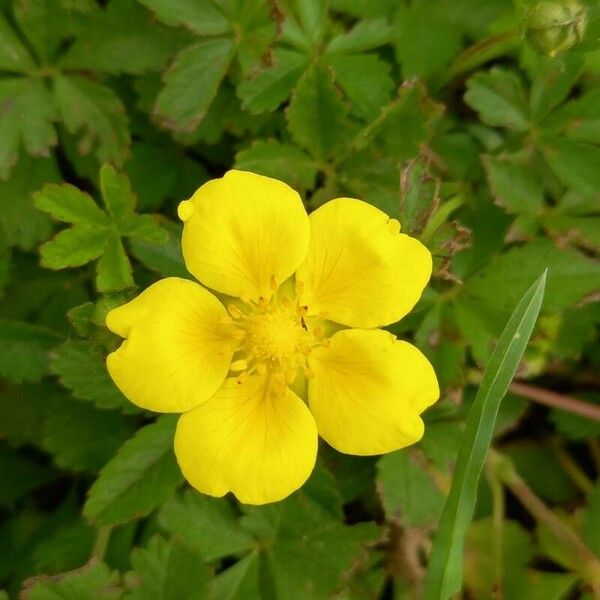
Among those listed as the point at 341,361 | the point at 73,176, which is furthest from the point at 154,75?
the point at 341,361

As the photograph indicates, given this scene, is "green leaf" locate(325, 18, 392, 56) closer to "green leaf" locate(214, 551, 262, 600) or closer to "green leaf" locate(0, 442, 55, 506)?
"green leaf" locate(214, 551, 262, 600)

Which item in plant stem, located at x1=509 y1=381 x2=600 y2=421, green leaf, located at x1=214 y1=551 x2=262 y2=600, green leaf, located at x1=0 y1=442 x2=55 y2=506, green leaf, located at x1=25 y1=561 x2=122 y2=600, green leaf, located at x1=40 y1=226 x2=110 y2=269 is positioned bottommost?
green leaf, located at x1=0 y1=442 x2=55 y2=506

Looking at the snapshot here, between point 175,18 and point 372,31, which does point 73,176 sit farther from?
point 372,31

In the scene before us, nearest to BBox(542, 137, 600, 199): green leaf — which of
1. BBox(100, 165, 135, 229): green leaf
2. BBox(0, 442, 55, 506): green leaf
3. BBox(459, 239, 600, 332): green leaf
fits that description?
BBox(459, 239, 600, 332): green leaf

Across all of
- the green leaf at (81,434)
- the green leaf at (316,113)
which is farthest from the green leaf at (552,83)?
the green leaf at (81,434)

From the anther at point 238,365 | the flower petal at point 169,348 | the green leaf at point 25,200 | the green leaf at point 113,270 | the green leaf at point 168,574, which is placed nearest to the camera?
the flower petal at point 169,348

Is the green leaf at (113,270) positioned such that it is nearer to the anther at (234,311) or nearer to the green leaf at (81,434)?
the anther at (234,311)

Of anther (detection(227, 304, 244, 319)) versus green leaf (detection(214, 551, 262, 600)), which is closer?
anther (detection(227, 304, 244, 319))
